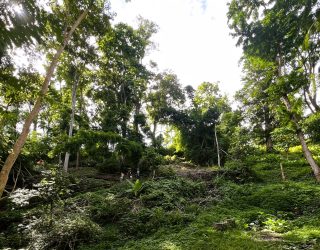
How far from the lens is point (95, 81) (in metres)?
23.9

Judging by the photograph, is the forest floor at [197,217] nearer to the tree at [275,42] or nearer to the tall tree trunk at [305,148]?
the tall tree trunk at [305,148]

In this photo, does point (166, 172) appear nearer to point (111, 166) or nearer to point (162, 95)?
point (111, 166)

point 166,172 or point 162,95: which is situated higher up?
point 162,95

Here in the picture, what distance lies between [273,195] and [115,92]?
18207mm

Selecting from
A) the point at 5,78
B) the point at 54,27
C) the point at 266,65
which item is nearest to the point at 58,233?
the point at 5,78

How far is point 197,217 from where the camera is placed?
947 cm

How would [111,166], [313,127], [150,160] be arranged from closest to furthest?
[313,127]
[150,160]
[111,166]

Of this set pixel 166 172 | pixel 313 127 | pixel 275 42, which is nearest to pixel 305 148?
pixel 313 127

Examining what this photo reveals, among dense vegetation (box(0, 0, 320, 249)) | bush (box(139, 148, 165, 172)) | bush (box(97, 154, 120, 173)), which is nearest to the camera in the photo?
dense vegetation (box(0, 0, 320, 249))

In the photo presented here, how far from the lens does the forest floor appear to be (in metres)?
7.14

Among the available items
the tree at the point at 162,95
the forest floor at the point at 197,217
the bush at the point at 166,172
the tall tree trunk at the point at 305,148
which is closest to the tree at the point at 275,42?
the tall tree trunk at the point at 305,148

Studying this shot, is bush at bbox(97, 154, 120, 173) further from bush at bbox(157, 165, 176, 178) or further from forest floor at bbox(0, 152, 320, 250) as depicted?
forest floor at bbox(0, 152, 320, 250)

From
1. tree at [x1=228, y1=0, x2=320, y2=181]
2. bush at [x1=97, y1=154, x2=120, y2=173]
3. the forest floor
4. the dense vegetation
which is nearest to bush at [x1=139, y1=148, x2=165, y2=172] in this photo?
the dense vegetation

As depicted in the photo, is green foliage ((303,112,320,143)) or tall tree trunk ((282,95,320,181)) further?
tall tree trunk ((282,95,320,181))
